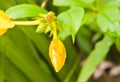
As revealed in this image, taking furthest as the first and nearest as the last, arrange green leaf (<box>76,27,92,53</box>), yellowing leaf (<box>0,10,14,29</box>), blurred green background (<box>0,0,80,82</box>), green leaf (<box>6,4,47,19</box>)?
green leaf (<box>76,27,92,53</box>)
blurred green background (<box>0,0,80,82</box>)
green leaf (<box>6,4,47,19</box>)
yellowing leaf (<box>0,10,14,29</box>)

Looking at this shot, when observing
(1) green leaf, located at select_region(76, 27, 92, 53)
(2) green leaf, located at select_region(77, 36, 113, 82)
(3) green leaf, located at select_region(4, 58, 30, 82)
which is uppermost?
(3) green leaf, located at select_region(4, 58, 30, 82)

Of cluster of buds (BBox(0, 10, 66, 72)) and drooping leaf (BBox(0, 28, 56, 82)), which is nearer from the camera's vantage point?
cluster of buds (BBox(0, 10, 66, 72))

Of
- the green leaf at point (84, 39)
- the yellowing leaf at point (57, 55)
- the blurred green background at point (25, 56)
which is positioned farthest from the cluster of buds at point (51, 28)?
the green leaf at point (84, 39)

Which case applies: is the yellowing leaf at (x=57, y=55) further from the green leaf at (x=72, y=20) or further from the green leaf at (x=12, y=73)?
the green leaf at (x=12, y=73)

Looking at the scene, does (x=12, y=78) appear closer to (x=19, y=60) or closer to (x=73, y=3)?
(x=19, y=60)

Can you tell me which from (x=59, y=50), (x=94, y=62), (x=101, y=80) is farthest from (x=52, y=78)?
(x=59, y=50)

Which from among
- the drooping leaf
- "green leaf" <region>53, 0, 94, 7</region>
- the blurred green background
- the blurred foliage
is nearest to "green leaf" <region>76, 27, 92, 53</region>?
the blurred foliage

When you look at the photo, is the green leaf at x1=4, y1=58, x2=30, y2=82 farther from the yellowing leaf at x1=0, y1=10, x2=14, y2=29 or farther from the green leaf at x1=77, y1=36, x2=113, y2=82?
the yellowing leaf at x1=0, y1=10, x2=14, y2=29
